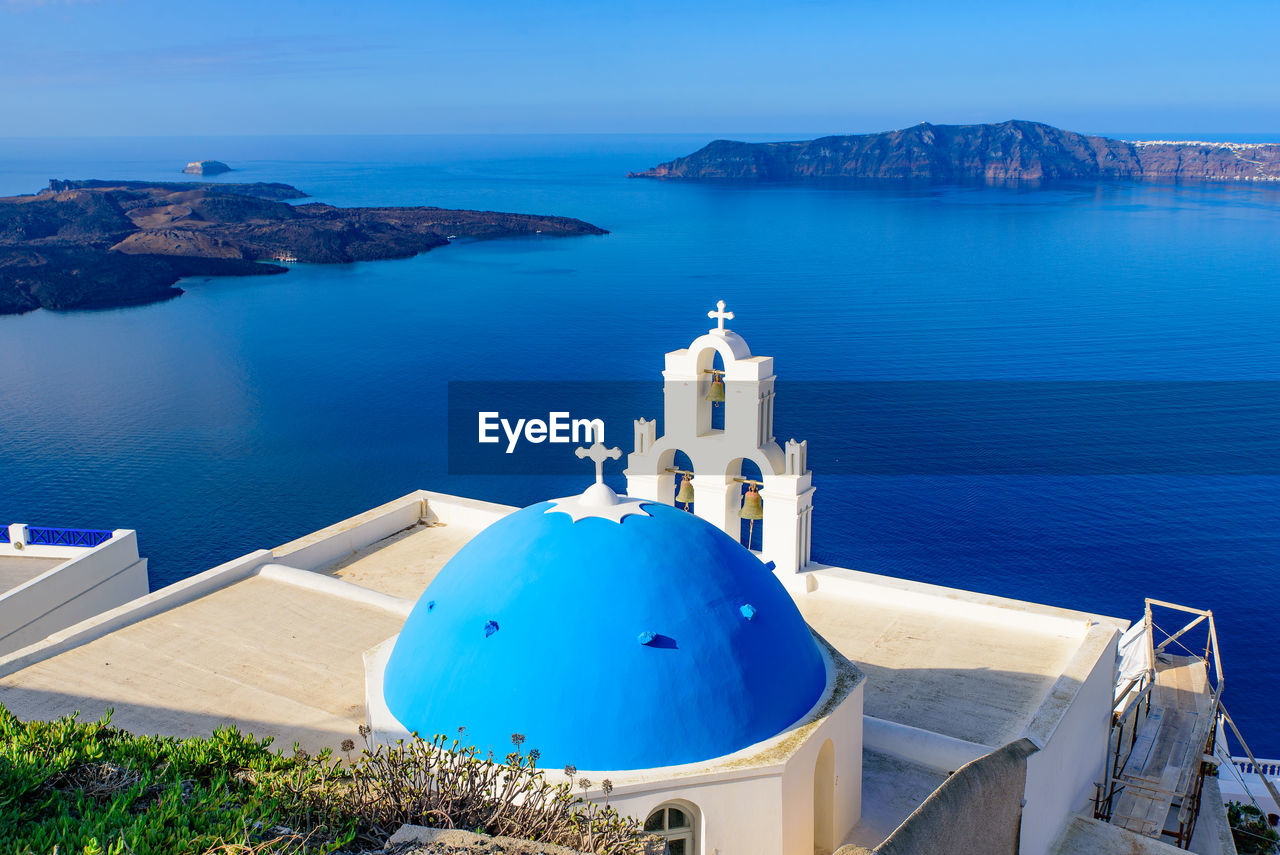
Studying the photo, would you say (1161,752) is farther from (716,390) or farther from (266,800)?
(266,800)

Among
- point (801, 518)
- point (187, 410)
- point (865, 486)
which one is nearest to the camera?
point (801, 518)

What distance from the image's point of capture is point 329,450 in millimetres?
52469

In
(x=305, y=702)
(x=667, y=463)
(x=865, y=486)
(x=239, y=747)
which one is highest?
(x=667, y=463)

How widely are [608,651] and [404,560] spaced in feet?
29.6

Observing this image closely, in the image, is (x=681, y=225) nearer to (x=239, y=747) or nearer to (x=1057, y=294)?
(x=1057, y=294)

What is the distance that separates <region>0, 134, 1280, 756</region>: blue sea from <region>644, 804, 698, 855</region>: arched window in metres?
27.4

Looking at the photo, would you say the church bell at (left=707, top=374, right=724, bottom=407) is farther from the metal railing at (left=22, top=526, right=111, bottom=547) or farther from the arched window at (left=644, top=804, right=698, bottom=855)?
the metal railing at (left=22, top=526, right=111, bottom=547)

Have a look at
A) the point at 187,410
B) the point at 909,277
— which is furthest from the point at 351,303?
the point at 909,277

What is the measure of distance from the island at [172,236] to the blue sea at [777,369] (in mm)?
A: 3051

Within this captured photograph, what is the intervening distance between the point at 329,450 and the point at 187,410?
12.6 m

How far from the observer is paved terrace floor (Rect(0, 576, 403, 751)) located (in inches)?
454

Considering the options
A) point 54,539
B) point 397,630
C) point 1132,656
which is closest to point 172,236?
point 54,539

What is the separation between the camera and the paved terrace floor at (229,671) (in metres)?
11.5

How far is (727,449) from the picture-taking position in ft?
46.3
